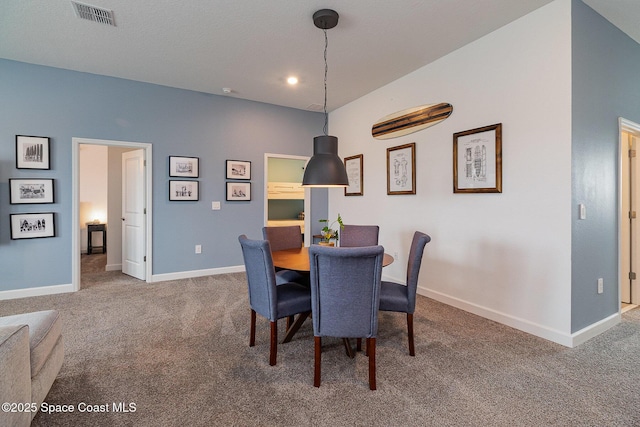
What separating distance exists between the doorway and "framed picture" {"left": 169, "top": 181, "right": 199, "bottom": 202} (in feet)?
17.7

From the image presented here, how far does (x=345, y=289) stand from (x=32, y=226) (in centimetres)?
409

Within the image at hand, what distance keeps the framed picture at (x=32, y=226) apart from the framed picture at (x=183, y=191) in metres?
1.39

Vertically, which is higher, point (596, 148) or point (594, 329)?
point (596, 148)

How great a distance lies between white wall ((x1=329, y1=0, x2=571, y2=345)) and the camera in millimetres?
2514

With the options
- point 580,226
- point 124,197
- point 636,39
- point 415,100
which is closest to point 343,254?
point 580,226

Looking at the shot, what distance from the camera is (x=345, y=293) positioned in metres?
1.84

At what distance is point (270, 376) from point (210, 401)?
0.40 m

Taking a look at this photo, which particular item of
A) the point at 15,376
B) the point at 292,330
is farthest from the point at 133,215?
the point at 15,376

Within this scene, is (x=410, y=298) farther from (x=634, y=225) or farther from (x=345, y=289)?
(x=634, y=225)

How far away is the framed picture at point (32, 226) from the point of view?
3615 millimetres

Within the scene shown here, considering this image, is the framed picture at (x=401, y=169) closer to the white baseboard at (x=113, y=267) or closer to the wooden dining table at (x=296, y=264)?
the wooden dining table at (x=296, y=264)

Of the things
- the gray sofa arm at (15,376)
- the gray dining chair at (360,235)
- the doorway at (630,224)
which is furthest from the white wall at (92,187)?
the doorway at (630,224)

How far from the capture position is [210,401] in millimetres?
1782

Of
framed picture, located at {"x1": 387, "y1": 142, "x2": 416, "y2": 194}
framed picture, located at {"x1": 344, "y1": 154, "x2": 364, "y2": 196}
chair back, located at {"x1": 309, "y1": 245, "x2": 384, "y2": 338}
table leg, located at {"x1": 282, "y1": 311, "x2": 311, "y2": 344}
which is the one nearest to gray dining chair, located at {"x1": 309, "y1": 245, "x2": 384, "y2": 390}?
chair back, located at {"x1": 309, "y1": 245, "x2": 384, "y2": 338}
